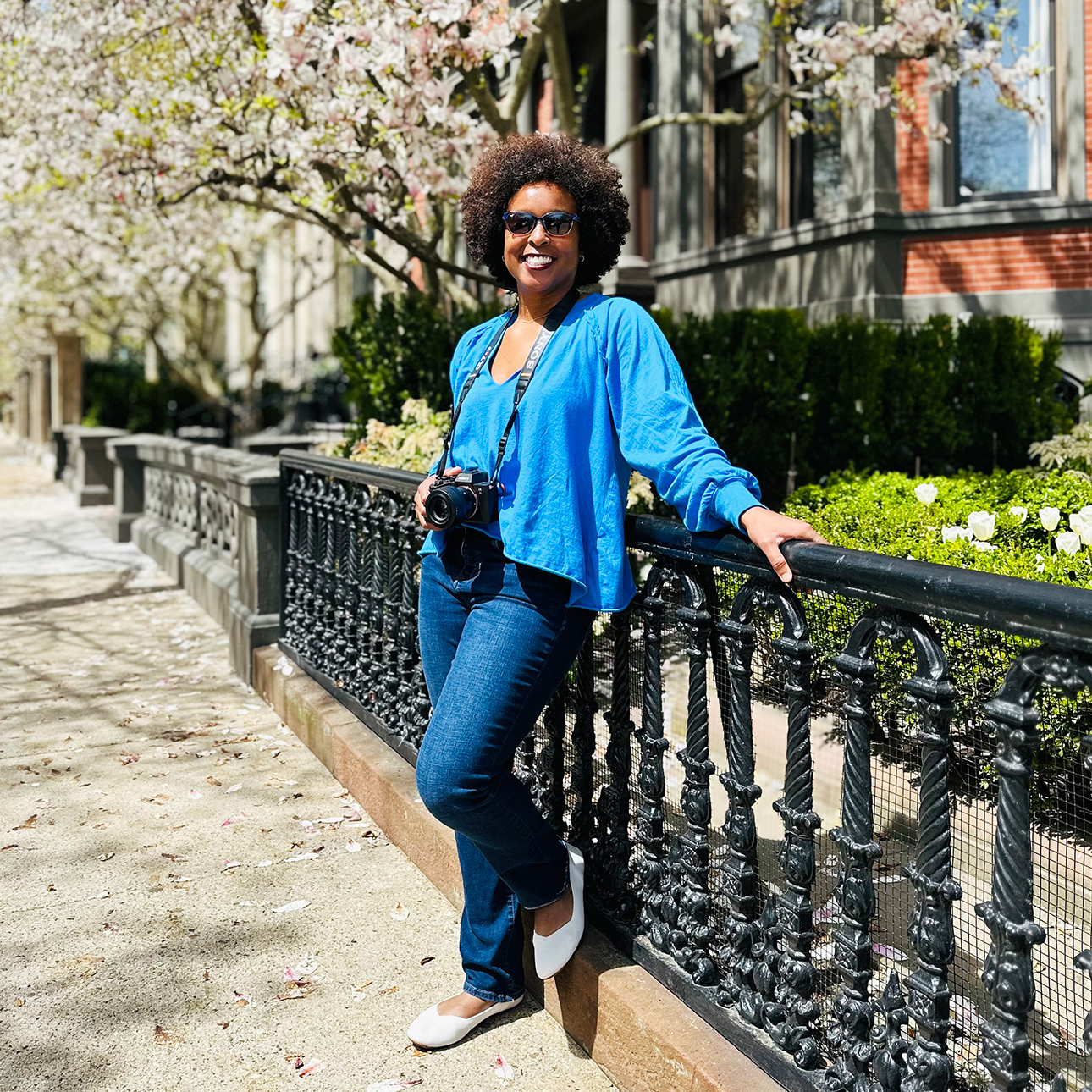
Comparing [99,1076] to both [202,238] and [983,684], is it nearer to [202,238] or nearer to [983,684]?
[983,684]

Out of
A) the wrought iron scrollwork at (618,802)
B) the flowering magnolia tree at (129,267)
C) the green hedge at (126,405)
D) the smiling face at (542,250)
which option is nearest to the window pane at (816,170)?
the flowering magnolia tree at (129,267)

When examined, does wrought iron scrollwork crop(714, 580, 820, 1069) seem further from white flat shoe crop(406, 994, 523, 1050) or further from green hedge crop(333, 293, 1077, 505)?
green hedge crop(333, 293, 1077, 505)

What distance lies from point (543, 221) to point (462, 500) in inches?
29.3

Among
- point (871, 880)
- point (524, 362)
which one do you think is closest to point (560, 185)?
point (524, 362)

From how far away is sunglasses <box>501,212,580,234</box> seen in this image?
9.59 ft

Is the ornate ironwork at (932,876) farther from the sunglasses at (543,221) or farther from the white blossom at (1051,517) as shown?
the white blossom at (1051,517)

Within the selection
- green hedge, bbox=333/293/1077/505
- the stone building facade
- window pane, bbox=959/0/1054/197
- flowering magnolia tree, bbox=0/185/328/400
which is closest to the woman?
green hedge, bbox=333/293/1077/505

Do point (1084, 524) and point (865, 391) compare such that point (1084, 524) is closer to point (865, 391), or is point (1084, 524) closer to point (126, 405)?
point (865, 391)

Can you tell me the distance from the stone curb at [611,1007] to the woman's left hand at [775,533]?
3.45ft

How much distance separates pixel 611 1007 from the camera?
2.88 meters

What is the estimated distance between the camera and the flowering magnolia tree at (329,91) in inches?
265

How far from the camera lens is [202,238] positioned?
57.4 feet

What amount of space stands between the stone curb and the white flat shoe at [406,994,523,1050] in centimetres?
25

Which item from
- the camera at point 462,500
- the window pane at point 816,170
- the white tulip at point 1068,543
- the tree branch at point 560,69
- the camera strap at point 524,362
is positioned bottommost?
the white tulip at point 1068,543
